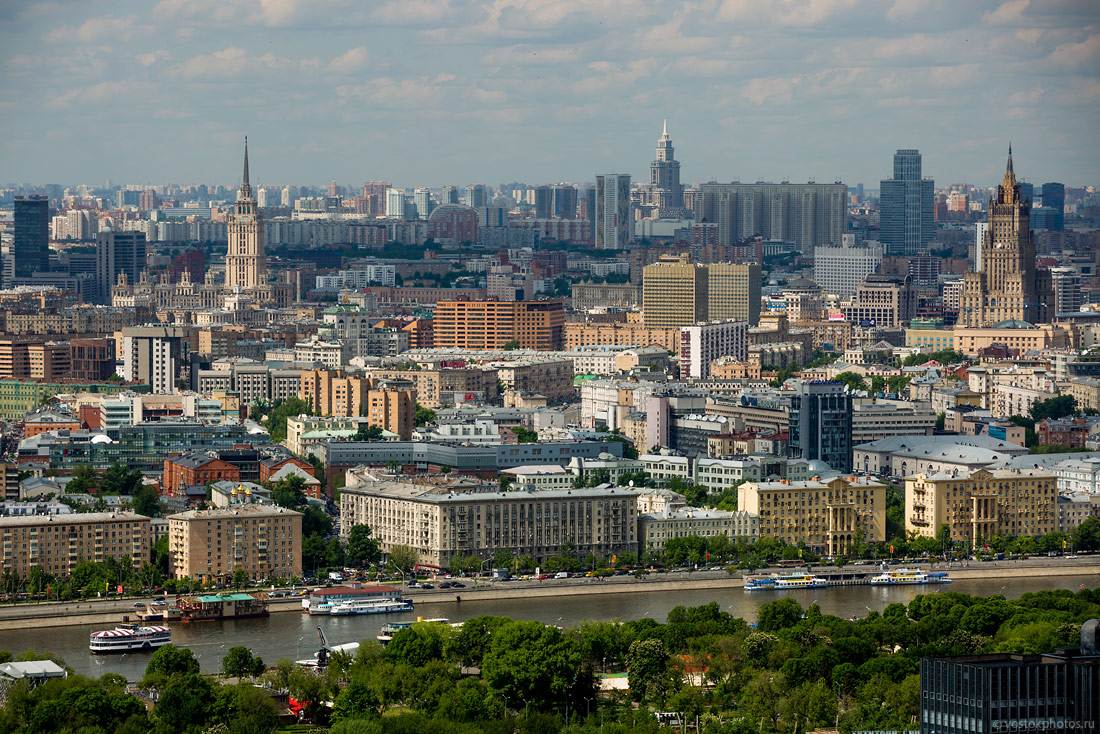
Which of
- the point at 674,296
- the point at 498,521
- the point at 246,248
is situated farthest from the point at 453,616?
the point at 246,248

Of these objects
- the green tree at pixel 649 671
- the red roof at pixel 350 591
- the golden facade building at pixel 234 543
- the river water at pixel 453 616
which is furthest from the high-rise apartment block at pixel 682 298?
the green tree at pixel 649 671

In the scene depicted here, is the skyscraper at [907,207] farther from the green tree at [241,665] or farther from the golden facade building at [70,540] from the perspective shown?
the green tree at [241,665]

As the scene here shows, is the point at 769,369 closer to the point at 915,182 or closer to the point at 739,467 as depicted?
the point at 739,467

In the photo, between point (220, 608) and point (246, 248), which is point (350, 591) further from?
point (246, 248)

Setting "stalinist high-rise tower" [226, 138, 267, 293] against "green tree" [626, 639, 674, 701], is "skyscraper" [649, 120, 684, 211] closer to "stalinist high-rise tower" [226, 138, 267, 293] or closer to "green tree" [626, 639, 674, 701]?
"stalinist high-rise tower" [226, 138, 267, 293]

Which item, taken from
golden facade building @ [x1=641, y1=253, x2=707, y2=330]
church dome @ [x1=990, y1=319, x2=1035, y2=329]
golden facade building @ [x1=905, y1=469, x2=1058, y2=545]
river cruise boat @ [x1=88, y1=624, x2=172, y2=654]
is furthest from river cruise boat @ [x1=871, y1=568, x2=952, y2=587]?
golden facade building @ [x1=641, y1=253, x2=707, y2=330]

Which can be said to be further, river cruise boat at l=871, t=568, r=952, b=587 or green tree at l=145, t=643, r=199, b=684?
river cruise boat at l=871, t=568, r=952, b=587
